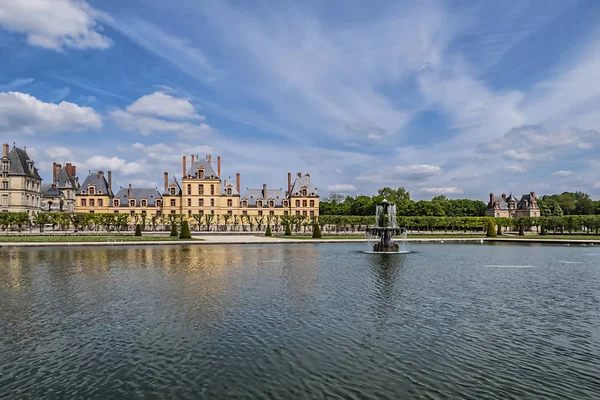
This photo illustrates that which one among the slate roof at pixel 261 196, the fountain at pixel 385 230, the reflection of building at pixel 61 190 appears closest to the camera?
the fountain at pixel 385 230

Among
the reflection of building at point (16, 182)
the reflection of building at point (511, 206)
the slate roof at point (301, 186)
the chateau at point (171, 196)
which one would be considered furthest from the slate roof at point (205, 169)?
the reflection of building at point (511, 206)

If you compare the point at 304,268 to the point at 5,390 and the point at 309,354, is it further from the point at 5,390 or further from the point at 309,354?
the point at 5,390

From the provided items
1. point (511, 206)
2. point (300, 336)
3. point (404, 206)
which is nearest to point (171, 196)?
point (404, 206)

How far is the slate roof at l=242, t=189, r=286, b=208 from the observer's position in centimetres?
8394

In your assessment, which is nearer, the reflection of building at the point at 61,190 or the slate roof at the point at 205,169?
the slate roof at the point at 205,169

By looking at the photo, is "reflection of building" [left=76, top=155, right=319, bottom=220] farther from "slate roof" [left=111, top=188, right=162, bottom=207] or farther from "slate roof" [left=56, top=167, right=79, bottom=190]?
"slate roof" [left=56, top=167, right=79, bottom=190]

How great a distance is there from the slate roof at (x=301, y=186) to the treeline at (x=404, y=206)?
14647 mm

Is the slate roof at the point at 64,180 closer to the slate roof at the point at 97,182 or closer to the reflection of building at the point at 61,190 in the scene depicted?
the reflection of building at the point at 61,190

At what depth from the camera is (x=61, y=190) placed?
91375mm

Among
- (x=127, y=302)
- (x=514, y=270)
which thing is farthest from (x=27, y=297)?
(x=514, y=270)

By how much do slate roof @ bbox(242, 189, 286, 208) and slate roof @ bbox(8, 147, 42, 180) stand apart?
1562 inches

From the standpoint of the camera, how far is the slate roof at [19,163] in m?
74.9

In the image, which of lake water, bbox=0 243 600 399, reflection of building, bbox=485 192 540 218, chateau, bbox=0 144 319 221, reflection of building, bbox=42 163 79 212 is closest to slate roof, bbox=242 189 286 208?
chateau, bbox=0 144 319 221

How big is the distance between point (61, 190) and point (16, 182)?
17.2m
